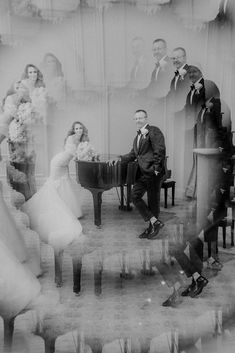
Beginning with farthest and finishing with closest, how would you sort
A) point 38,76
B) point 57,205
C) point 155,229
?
point 155,229, point 57,205, point 38,76

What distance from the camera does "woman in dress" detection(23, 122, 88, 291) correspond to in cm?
309

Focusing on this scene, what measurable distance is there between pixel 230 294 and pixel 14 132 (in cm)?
190

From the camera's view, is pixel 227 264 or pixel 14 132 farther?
pixel 227 264

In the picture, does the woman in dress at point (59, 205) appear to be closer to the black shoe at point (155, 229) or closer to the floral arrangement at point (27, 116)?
the floral arrangement at point (27, 116)

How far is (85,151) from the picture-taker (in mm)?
3092

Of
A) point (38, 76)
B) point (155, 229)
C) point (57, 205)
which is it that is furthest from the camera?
point (155, 229)

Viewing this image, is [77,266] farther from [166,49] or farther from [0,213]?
[166,49]

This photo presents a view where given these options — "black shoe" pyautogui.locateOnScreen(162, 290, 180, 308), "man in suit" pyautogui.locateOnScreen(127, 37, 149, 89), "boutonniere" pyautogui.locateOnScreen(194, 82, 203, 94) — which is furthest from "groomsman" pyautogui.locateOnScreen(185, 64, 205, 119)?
"black shoe" pyautogui.locateOnScreen(162, 290, 180, 308)

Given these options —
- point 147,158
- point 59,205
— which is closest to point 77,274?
point 59,205

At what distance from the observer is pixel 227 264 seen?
3.40 meters

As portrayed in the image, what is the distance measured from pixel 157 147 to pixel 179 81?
0.47 metres

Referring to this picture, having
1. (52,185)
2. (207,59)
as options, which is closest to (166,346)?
(52,185)

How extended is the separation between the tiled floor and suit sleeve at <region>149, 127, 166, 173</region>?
0.34m

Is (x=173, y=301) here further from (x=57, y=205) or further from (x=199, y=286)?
(x=57, y=205)
